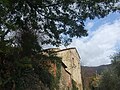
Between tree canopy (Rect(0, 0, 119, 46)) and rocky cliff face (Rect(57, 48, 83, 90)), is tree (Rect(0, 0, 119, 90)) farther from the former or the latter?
rocky cliff face (Rect(57, 48, 83, 90))

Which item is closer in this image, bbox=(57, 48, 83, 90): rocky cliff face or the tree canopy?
the tree canopy

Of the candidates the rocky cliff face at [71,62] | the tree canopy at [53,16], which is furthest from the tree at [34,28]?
the rocky cliff face at [71,62]

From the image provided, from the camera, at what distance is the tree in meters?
17.8

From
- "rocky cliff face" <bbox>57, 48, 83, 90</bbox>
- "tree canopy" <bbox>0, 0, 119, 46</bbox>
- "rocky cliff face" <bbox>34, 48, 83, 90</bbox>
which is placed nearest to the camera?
"tree canopy" <bbox>0, 0, 119, 46</bbox>

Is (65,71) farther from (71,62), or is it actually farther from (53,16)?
(53,16)

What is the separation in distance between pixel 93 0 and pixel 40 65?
5959 millimetres

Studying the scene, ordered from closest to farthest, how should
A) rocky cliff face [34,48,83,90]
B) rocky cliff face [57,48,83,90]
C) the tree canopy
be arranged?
the tree canopy
rocky cliff face [34,48,83,90]
rocky cliff face [57,48,83,90]

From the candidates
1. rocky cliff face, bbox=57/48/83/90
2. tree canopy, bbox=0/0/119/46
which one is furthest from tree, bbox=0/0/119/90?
rocky cliff face, bbox=57/48/83/90

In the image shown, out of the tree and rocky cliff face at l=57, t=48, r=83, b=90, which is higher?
rocky cliff face at l=57, t=48, r=83, b=90

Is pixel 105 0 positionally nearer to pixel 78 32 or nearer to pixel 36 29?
pixel 78 32

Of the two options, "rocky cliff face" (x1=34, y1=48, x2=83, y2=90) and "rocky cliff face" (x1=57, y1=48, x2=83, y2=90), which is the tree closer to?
"rocky cliff face" (x1=34, y1=48, x2=83, y2=90)

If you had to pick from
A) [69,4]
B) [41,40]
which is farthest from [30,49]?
[69,4]

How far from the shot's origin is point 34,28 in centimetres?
1952

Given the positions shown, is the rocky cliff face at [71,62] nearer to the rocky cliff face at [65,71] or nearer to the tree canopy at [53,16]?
the rocky cliff face at [65,71]
